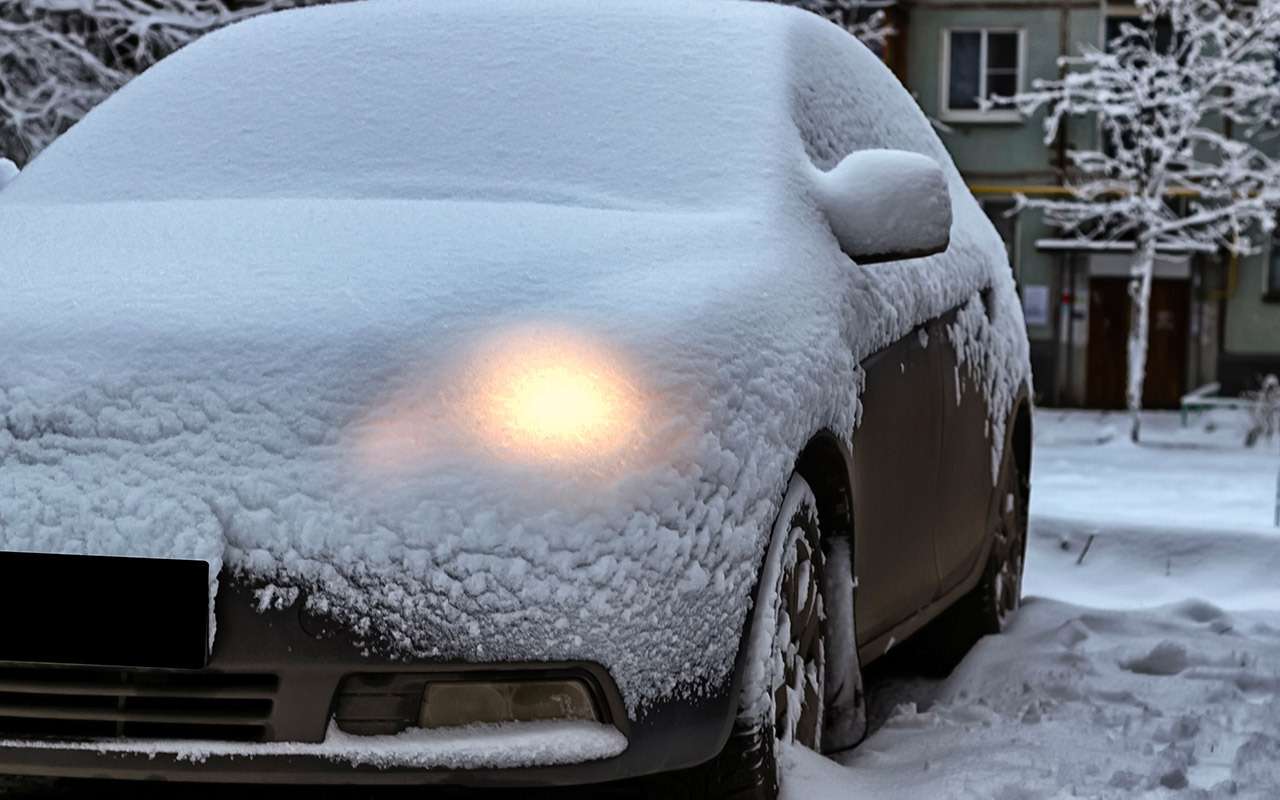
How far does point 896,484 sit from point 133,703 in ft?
5.03

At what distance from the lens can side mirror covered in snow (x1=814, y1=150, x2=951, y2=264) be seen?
3043 mm

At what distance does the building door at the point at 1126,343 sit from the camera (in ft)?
Result: 95.7

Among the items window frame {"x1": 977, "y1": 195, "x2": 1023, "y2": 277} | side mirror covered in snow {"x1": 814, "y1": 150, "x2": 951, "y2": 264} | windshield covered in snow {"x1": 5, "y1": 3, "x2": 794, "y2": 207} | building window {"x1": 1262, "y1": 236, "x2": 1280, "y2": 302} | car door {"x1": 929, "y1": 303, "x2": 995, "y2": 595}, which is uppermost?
windshield covered in snow {"x1": 5, "y1": 3, "x2": 794, "y2": 207}

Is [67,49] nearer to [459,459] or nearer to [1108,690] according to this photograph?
[1108,690]

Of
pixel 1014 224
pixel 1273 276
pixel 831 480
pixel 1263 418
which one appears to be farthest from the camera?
pixel 1014 224

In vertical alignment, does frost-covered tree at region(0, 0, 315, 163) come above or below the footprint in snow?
above

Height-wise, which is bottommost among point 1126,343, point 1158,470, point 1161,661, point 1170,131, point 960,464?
point 1126,343

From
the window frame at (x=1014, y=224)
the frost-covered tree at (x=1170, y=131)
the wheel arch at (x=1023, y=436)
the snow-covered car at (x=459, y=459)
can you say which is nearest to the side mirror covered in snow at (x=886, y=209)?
the snow-covered car at (x=459, y=459)

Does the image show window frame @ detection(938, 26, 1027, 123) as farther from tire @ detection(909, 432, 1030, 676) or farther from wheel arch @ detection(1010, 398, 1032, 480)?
tire @ detection(909, 432, 1030, 676)

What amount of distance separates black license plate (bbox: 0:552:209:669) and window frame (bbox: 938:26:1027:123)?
2813 cm

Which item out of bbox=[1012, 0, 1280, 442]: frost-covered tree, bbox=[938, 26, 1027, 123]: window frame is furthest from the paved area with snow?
bbox=[938, 26, 1027, 123]: window frame

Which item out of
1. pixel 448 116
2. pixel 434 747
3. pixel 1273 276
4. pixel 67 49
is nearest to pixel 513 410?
pixel 434 747

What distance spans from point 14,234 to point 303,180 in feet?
1.59

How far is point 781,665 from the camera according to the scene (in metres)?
2.54
